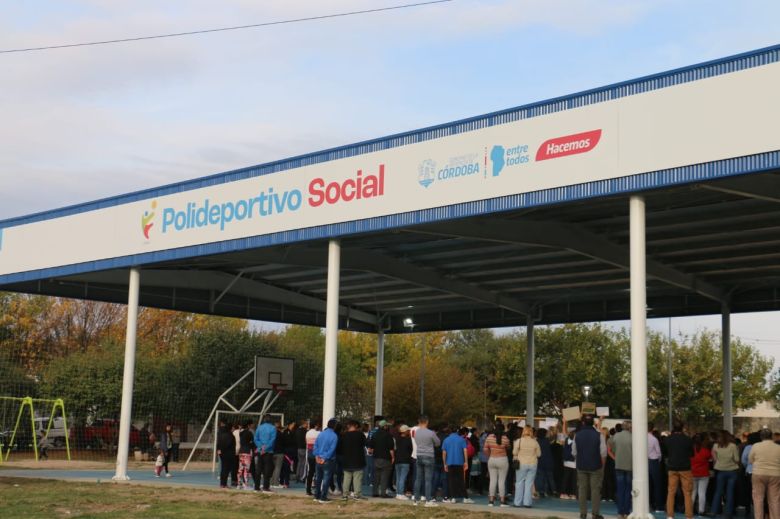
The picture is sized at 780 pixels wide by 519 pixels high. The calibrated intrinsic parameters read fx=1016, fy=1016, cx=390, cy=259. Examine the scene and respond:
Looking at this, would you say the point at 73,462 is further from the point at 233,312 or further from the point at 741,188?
the point at 741,188

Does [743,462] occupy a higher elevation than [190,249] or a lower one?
lower

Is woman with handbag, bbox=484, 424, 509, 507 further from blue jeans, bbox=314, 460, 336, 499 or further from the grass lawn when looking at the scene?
blue jeans, bbox=314, 460, 336, 499

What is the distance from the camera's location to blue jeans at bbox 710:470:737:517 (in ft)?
54.2

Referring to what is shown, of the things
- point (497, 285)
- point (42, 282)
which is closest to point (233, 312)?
point (42, 282)

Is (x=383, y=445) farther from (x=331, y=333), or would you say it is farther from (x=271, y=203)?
(x=271, y=203)

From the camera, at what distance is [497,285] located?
89.5 feet

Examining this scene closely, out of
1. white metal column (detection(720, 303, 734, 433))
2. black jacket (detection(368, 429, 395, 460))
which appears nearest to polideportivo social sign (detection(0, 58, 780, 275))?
black jacket (detection(368, 429, 395, 460))

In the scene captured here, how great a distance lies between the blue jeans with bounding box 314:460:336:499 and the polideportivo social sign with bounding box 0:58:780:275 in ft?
14.7

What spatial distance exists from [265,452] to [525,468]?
214 inches

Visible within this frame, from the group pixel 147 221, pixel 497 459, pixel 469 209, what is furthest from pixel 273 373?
pixel 469 209

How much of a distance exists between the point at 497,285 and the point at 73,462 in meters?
16.3

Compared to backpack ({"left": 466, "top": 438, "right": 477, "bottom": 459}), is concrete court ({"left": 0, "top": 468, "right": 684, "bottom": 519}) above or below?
below

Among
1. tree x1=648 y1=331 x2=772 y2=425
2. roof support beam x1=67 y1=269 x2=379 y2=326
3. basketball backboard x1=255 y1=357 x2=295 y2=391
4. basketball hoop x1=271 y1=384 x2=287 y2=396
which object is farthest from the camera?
tree x1=648 y1=331 x2=772 y2=425

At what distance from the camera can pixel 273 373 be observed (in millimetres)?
29734
